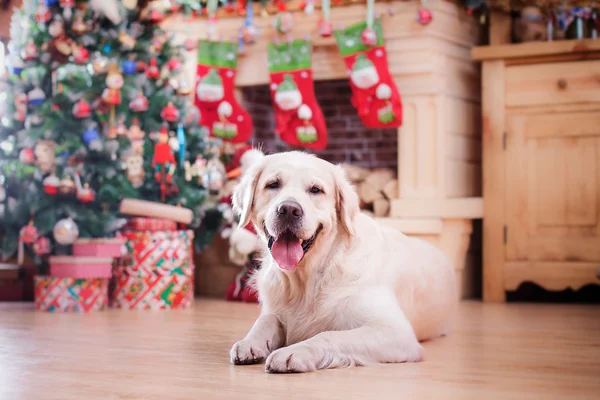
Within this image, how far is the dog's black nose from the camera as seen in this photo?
87.0 inches

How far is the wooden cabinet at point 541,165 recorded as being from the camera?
14.5 ft

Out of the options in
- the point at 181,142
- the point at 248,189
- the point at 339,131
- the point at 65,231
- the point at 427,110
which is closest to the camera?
the point at 248,189

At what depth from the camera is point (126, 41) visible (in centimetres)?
412

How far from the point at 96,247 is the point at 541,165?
2297 mm

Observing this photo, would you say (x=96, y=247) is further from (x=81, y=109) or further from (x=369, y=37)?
(x=369, y=37)

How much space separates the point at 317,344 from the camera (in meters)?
2.12

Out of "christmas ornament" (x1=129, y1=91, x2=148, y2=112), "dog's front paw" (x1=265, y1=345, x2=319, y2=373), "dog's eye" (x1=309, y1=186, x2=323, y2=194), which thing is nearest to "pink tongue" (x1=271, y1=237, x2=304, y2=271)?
"dog's eye" (x1=309, y1=186, x2=323, y2=194)

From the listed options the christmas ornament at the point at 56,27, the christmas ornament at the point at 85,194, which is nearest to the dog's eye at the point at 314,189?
the christmas ornament at the point at 85,194

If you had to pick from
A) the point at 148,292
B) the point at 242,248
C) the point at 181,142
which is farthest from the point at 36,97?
the point at 242,248

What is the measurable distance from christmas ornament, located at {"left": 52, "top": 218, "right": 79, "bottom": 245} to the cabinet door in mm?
2221

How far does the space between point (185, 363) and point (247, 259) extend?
225 cm

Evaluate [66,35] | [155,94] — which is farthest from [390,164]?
[66,35]

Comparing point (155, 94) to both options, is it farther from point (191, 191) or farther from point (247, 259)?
point (247, 259)

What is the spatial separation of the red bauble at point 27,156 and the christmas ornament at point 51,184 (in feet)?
0.39
